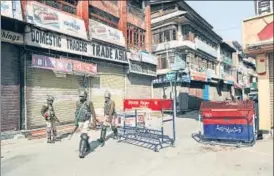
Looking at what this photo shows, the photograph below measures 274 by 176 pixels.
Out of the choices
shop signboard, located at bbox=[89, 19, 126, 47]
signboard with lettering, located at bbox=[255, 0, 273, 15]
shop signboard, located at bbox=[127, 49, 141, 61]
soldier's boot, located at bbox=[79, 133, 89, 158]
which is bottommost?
soldier's boot, located at bbox=[79, 133, 89, 158]

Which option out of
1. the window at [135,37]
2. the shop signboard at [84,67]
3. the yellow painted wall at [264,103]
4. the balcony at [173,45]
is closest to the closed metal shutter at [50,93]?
the shop signboard at [84,67]

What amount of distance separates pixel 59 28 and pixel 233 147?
9.38 metres

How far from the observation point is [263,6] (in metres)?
10.9

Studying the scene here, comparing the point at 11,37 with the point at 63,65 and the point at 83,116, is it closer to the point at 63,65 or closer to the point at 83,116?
the point at 63,65

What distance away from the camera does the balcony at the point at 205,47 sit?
109 ft

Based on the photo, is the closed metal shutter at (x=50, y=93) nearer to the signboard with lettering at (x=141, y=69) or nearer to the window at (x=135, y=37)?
the signboard with lettering at (x=141, y=69)

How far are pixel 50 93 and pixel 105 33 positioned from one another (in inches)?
230

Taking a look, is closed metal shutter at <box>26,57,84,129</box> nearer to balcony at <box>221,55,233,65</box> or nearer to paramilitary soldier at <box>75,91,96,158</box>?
paramilitary soldier at <box>75,91,96,158</box>

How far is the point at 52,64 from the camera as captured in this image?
13.2 meters

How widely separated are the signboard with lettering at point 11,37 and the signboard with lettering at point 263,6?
9.11 metres

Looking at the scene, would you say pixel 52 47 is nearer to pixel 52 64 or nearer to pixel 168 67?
pixel 52 64

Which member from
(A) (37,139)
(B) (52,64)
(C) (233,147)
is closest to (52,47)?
(B) (52,64)

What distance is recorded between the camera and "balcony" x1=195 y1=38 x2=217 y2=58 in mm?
33175

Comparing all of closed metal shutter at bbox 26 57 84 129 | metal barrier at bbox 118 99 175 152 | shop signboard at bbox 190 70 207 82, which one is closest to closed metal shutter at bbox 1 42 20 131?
closed metal shutter at bbox 26 57 84 129
